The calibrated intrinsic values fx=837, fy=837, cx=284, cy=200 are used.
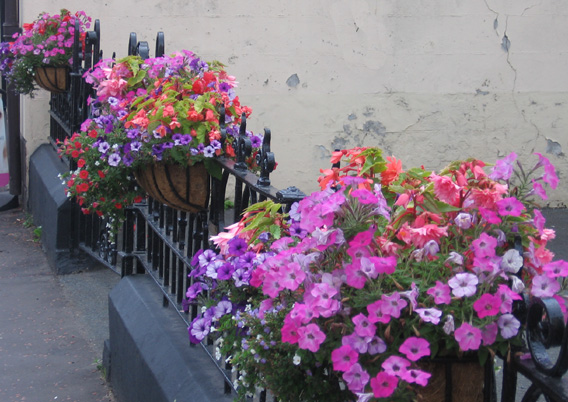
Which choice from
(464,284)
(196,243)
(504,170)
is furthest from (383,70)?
(464,284)

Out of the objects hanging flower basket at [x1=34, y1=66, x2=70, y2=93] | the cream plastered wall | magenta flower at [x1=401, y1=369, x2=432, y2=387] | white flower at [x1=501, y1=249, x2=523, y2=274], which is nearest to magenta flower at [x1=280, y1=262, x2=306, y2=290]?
magenta flower at [x1=401, y1=369, x2=432, y2=387]

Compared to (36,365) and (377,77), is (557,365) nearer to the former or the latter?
(36,365)

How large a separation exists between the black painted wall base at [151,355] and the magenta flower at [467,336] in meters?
1.42

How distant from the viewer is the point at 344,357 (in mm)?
1692

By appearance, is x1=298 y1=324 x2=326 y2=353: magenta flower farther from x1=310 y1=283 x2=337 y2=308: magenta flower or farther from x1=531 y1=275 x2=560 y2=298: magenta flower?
x1=531 y1=275 x2=560 y2=298: magenta flower

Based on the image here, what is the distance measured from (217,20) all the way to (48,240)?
253 centimetres

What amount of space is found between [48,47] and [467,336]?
5812 mm

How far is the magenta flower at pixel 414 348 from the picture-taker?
1625mm

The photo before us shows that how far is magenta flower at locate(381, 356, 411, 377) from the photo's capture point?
1.61 metres

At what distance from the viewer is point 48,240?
21.5 feet

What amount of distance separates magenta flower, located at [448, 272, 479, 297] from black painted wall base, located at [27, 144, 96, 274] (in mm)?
4871

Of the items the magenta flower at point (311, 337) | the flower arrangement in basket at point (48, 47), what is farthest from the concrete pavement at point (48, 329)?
the magenta flower at point (311, 337)

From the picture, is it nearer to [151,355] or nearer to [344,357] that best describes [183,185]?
[151,355]

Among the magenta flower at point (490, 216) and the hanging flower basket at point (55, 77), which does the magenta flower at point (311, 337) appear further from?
the hanging flower basket at point (55, 77)
